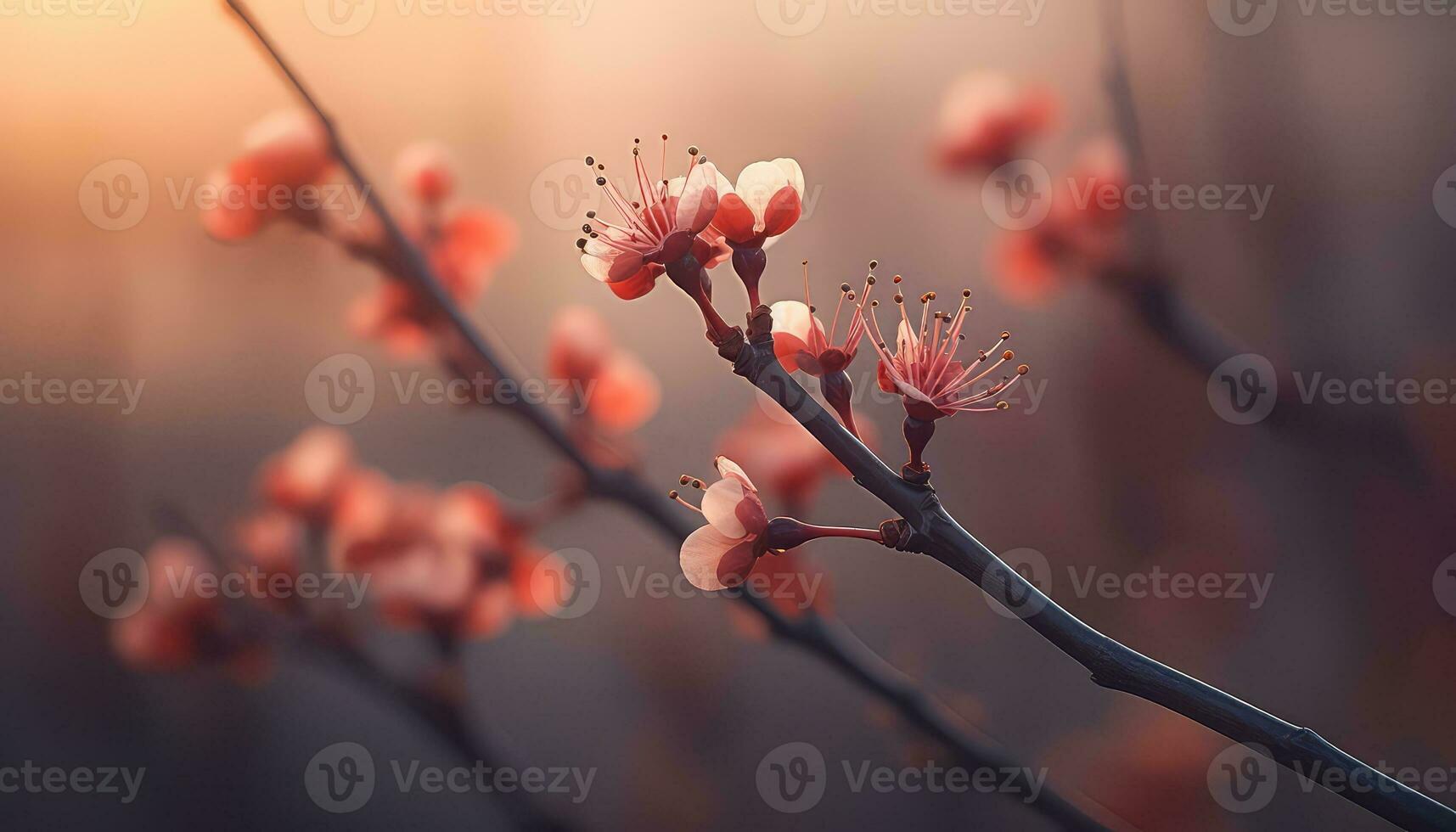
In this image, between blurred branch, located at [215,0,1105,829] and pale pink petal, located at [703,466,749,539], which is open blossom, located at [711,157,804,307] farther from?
blurred branch, located at [215,0,1105,829]

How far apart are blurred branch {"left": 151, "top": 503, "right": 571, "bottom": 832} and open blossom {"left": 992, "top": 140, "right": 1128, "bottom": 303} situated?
2.39 feet

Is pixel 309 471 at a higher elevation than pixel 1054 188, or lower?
lower

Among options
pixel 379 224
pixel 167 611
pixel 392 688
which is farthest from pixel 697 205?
pixel 167 611

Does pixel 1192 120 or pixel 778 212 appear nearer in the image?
pixel 778 212

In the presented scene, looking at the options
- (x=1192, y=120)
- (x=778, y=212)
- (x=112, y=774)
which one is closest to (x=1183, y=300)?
(x=1192, y=120)

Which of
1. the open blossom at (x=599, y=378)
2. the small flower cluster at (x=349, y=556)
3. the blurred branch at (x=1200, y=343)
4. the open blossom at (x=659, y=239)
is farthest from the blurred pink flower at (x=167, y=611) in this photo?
the blurred branch at (x=1200, y=343)

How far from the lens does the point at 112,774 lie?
2.87 feet

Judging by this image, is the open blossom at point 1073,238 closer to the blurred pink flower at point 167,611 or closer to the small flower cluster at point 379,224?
the small flower cluster at point 379,224

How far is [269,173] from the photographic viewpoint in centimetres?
86

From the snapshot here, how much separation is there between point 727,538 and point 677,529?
0.40 metres

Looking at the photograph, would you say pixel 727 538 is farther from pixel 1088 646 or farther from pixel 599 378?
pixel 599 378

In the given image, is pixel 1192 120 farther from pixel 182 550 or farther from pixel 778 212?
pixel 182 550

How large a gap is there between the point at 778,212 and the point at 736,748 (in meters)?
0.64

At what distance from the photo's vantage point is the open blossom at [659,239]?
407 millimetres
